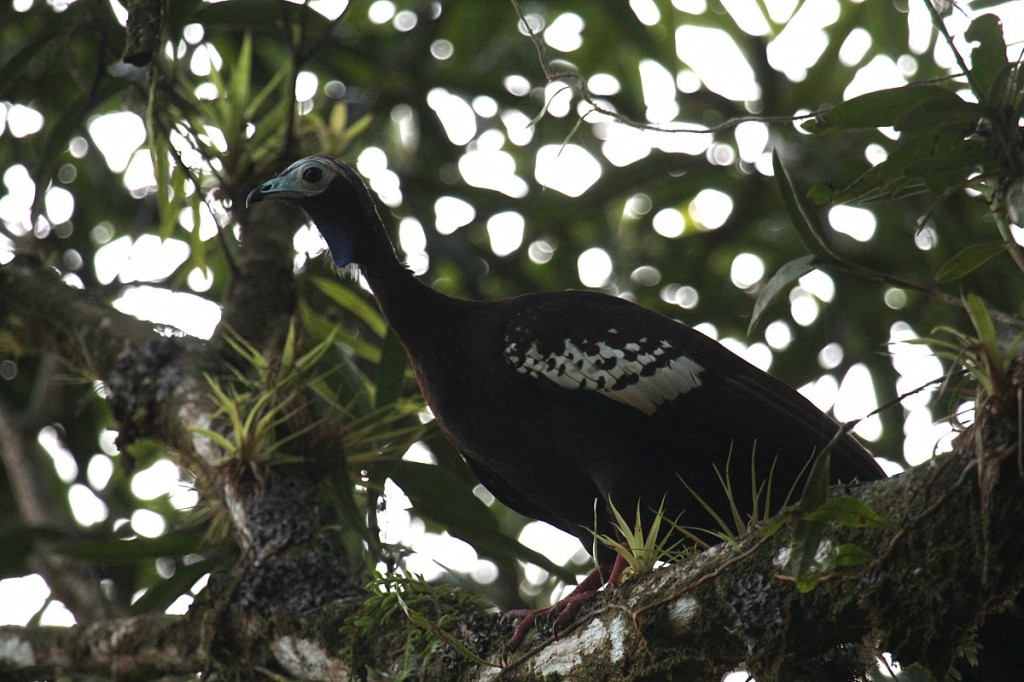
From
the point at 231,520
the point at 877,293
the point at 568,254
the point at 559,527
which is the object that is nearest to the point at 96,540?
the point at 231,520

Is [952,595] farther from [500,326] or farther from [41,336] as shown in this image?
[41,336]

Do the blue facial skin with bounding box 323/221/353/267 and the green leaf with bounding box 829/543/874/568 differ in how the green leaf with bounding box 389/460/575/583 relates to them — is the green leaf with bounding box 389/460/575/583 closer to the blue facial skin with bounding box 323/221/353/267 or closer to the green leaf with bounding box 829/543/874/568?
the blue facial skin with bounding box 323/221/353/267

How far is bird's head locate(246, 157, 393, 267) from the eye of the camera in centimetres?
371

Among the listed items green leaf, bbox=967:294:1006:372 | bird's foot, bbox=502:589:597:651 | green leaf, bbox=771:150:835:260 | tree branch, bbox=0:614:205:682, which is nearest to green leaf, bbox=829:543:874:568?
green leaf, bbox=967:294:1006:372

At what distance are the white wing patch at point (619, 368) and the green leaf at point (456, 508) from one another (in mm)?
714

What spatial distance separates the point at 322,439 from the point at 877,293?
2886mm

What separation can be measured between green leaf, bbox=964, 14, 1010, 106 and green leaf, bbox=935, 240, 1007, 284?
1.07 feet

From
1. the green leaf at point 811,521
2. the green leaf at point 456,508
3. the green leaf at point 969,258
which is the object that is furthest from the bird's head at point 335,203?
the green leaf at point 811,521

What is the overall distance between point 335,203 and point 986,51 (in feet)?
7.24

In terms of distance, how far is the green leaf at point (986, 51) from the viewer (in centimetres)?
226

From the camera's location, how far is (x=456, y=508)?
12.5 feet

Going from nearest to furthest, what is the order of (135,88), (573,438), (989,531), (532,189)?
(989,531), (573,438), (135,88), (532,189)

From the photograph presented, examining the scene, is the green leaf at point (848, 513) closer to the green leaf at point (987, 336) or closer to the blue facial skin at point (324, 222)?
the green leaf at point (987, 336)

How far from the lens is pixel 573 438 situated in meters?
3.18
